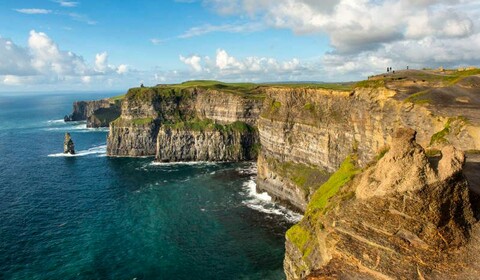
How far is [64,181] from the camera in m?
123

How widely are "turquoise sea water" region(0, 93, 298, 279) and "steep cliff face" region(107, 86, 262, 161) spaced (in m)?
17.6

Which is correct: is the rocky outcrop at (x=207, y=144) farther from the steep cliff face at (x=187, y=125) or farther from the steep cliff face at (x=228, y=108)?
the steep cliff face at (x=228, y=108)

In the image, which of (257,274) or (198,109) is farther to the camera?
(198,109)

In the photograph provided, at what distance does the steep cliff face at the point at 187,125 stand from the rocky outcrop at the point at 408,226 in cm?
12779

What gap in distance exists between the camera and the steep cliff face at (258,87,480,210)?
55406 mm

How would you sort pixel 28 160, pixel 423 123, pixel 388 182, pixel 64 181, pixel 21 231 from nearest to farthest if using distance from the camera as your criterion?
1. pixel 388 182
2. pixel 423 123
3. pixel 21 231
4. pixel 64 181
5. pixel 28 160

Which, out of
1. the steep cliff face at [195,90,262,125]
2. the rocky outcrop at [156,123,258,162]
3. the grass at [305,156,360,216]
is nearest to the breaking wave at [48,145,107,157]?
the rocky outcrop at [156,123,258,162]

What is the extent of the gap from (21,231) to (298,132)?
73015mm

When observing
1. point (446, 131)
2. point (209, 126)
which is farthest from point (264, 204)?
point (209, 126)

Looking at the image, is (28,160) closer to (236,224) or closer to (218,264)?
(236,224)

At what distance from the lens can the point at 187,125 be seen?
16700 cm

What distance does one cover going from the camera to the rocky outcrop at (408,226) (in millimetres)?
24223

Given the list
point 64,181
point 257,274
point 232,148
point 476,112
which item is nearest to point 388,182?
point 476,112

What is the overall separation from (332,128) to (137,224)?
2081 inches
